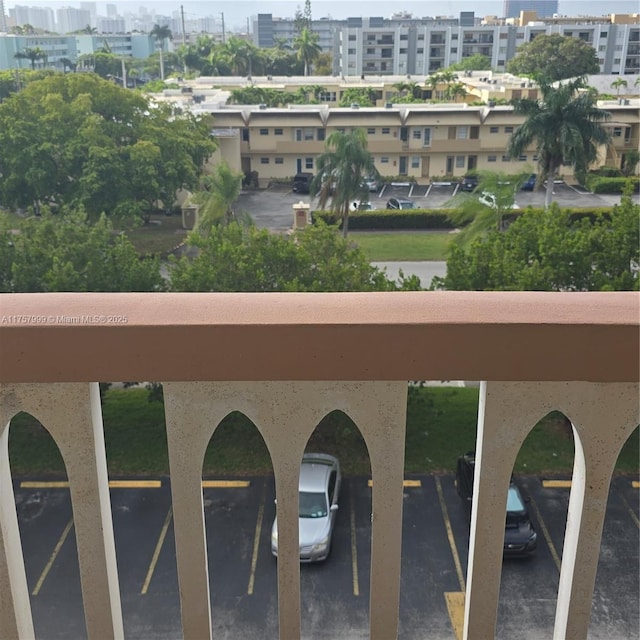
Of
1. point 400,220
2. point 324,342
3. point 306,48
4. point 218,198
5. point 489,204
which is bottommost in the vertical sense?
point 400,220

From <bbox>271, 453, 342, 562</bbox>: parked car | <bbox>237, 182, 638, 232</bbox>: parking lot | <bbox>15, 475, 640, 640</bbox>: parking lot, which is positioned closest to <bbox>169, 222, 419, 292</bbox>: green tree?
<bbox>271, 453, 342, 562</bbox>: parked car

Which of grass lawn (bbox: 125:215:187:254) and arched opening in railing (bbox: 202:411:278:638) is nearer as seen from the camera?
arched opening in railing (bbox: 202:411:278:638)

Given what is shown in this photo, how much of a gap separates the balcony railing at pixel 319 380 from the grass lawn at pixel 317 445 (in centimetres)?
1202

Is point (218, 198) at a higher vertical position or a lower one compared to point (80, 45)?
lower

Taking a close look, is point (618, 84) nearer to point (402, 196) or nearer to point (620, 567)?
point (402, 196)

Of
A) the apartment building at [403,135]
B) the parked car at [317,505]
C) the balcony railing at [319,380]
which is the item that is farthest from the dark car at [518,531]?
the apartment building at [403,135]

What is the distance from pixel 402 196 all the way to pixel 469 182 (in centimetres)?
481

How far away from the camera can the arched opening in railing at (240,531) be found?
10258 mm

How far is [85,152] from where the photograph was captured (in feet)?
96.1

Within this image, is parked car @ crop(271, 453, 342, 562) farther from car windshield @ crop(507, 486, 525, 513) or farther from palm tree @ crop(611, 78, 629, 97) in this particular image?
palm tree @ crop(611, 78, 629, 97)

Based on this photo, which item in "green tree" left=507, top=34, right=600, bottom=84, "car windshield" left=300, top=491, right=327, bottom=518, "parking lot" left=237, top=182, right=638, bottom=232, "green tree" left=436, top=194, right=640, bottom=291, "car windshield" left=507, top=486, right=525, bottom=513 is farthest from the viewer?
"green tree" left=507, top=34, right=600, bottom=84

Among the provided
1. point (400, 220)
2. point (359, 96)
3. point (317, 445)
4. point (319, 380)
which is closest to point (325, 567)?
point (317, 445)

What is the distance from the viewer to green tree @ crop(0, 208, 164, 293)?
47.9 ft

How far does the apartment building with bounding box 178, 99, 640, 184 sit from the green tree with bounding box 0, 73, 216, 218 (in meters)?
10.3
